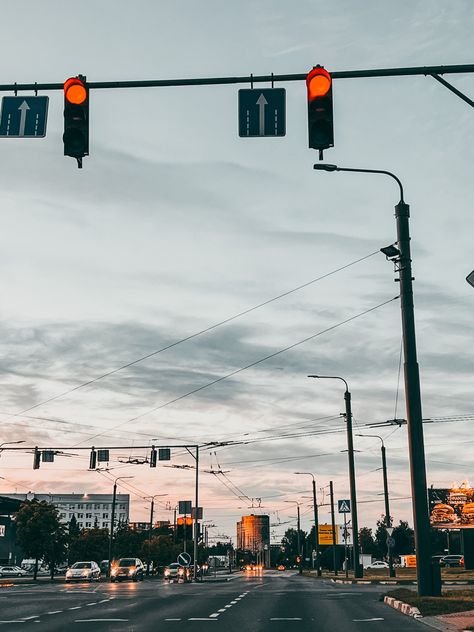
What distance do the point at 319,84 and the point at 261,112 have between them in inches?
37.0

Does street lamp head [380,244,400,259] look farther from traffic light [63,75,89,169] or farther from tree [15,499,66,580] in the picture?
tree [15,499,66,580]

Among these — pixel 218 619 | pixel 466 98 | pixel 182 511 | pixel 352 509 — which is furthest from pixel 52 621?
pixel 182 511

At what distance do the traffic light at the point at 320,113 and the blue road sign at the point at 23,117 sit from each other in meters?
3.89

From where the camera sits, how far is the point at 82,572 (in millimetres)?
59750

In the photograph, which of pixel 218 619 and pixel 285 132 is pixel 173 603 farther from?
pixel 285 132

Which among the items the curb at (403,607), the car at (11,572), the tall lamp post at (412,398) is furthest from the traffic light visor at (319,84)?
the car at (11,572)

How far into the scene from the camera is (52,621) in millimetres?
17953

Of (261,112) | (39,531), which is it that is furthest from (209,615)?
(39,531)

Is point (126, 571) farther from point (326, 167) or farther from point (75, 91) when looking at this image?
point (75, 91)

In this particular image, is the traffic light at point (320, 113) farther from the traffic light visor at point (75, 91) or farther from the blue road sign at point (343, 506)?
the blue road sign at point (343, 506)

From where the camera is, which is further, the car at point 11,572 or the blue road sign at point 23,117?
the car at point 11,572

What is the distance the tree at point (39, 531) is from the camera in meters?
68.6

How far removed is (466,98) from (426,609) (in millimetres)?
11681

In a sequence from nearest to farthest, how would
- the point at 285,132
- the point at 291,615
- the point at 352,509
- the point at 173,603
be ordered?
the point at 285,132, the point at 291,615, the point at 173,603, the point at 352,509
